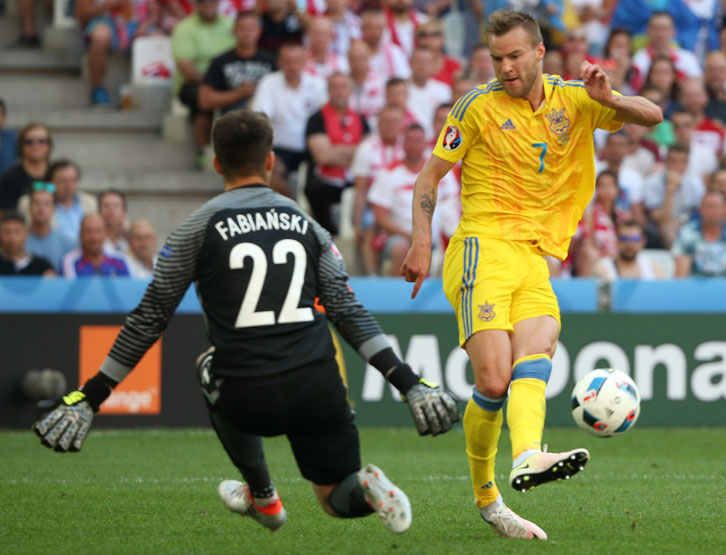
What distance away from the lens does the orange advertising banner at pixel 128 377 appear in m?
11.0

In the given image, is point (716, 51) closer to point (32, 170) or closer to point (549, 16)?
point (549, 16)

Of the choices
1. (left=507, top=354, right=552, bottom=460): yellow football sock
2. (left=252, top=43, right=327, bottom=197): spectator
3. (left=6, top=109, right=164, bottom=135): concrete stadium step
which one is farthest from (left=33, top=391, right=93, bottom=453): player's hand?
(left=6, top=109, right=164, bottom=135): concrete stadium step

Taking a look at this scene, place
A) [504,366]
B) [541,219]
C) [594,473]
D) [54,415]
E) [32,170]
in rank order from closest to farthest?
1. [54,415]
2. [504,366]
3. [541,219]
4. [594,473]
5. [32,170]

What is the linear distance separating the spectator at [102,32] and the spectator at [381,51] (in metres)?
3.11

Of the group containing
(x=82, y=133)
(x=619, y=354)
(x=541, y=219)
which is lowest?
(x=619, y=354)

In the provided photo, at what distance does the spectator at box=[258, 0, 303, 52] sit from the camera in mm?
14523

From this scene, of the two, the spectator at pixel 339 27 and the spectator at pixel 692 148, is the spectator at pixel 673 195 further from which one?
the spectator at pixel 339 27

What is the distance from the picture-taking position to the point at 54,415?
181 inches

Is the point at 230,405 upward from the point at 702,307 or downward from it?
upward

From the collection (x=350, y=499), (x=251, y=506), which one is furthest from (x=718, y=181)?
(x=350, y=499)

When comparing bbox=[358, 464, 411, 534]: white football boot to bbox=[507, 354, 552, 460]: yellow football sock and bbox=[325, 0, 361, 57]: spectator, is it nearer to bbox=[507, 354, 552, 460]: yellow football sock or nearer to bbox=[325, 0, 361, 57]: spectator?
bbox=[507, 354, 552, 460]: yellow football sock

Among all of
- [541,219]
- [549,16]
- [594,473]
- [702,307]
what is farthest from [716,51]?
[541,219]

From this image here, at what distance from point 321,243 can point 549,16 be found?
447 inches

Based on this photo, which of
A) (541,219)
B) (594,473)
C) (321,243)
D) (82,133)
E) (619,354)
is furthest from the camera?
(82,133)
